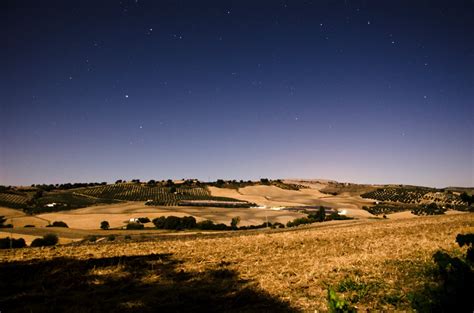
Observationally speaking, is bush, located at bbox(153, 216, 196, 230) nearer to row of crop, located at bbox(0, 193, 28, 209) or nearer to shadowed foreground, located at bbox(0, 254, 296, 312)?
shadowed foreground, located at bbox(0, 254, 296, 312)

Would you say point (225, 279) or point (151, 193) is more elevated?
point (151, 193)

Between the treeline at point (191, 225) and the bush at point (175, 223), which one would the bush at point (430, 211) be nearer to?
the treeline at point (191, 225)

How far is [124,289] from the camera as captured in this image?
1141 cm

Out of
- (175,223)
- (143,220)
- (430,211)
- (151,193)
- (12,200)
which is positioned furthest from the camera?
(151,193)

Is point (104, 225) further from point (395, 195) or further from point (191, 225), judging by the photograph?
point (395, 195)

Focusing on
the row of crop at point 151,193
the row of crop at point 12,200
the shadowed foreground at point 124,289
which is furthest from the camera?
the row of crop at point 151,193

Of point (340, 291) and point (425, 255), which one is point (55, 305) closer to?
point (340, 291)

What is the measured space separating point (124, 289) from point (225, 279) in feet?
12.1

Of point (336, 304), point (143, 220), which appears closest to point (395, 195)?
point (143, 220)

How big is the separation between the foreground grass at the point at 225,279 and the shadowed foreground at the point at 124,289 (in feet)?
0.10

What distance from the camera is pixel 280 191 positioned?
162 metres

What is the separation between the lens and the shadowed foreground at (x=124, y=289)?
31.0ft

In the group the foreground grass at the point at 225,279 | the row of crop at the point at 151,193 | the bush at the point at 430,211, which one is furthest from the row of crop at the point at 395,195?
the foreground grass at the point at 225,279

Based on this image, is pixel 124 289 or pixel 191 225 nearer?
pixel 124 289
